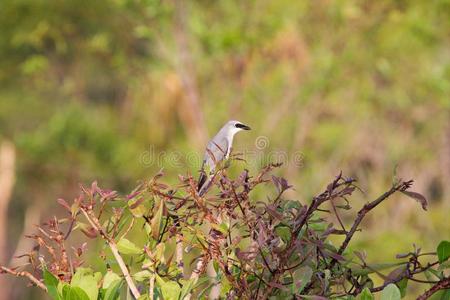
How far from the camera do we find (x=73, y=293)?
2.51 m

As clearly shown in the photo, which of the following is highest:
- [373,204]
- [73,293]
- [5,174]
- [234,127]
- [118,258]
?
[5,174]

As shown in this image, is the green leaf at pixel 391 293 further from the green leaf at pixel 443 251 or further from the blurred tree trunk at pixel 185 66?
the blurred tree trunk at pixel 185 66

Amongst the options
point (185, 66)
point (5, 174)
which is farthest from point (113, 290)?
point (5, 174)

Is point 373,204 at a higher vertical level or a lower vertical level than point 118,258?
higher

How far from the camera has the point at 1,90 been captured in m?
20.3

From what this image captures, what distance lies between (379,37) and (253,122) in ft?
8.50

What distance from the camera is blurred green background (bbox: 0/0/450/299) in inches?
558

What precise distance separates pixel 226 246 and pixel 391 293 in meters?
0.47

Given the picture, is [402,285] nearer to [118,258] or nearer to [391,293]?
[391,293]

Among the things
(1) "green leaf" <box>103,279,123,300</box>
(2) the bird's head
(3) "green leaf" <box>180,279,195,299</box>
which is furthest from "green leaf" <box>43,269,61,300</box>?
(2) the bird's head

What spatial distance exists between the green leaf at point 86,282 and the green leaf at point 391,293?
2.62ft

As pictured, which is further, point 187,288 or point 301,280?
point 187,288

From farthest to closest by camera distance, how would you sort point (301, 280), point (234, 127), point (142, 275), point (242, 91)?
point (242, 91)
point (234, 127)
point (142, 275)
point (301, 280)

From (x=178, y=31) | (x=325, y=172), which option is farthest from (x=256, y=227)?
(x=325, y=172)
